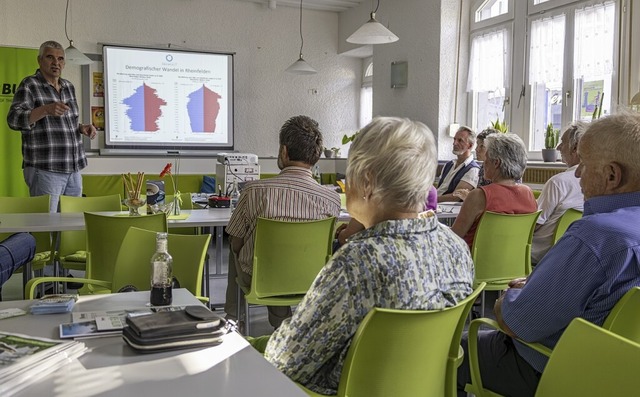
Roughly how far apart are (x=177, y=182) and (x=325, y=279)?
6.72m

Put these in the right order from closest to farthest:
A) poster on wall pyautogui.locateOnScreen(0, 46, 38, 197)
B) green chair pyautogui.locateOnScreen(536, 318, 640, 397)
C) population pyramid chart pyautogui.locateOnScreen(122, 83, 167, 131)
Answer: green chair pyautogui.locateOnScreen(536, 318, 640, 397), poster on wall pyautogui.locateOnScreen(0, 46, 38, 197), population pyramid chart pyautogui.locateOnScreen(122, 83, 167, 131)

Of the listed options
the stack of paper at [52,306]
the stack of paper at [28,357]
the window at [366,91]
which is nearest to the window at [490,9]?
the window at [366,91]

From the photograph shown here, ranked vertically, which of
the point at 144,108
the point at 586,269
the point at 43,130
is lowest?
the point at 586,269

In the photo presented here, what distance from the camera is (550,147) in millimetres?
5652

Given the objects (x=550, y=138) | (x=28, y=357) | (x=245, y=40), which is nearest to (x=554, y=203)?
(x=550, y=138)

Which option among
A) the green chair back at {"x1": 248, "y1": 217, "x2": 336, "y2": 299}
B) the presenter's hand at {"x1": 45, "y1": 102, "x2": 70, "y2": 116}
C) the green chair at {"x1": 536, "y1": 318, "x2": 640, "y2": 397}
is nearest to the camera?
the green chair at {"x1": 536, "y1": 318, "x2": 640, "y2": 397}

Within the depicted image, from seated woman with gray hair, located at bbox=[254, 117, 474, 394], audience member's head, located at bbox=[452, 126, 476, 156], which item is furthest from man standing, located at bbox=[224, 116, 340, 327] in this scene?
audience member's head, located at bbox=[452, 126, 476, 156]

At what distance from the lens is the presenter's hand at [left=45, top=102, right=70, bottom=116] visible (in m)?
4.20

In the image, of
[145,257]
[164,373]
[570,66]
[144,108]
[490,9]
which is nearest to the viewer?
[164,373]

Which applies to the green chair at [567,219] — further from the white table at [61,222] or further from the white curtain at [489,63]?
the white curtain at [489,63]

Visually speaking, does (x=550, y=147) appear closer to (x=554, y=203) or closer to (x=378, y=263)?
(x=554, y=203)

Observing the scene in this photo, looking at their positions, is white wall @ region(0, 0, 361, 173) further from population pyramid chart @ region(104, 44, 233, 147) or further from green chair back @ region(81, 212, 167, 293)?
green chair back @ region(81, 212, 167, 293)

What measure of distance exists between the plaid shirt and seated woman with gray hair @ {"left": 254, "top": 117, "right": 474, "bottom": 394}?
11.9 ft

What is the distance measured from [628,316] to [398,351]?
1.83ft
